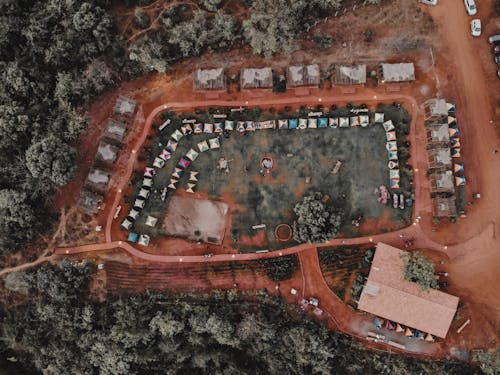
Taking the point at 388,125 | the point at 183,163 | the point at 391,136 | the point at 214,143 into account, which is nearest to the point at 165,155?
the point at 183,163

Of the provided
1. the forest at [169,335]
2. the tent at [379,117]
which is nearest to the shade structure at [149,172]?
the forest at [169,335]

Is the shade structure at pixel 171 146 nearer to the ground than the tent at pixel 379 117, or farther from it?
nearer to the ground

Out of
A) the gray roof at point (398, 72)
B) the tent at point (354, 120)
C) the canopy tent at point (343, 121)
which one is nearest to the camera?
the gray roof at point (398, 72)

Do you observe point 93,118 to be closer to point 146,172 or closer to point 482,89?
point 146,172

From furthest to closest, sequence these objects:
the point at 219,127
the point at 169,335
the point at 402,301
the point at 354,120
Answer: the point at 219,127, the point at 354,120, the point at 169,335, the point at 402,301

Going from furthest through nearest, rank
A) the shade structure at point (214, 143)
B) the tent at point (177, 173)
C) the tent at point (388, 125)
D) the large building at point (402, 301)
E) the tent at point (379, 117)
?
the shade structure at point (214, 143), the tent at point (177, 173), the tent at point (379, 117), the tent at point (388, 125), the large building at point (402, 301)

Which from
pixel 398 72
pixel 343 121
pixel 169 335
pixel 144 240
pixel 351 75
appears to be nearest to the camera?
pixel 169 335

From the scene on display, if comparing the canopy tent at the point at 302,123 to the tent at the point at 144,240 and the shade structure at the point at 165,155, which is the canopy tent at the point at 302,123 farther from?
the tent at the point at 144,240

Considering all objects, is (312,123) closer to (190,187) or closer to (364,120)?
(364,120)
